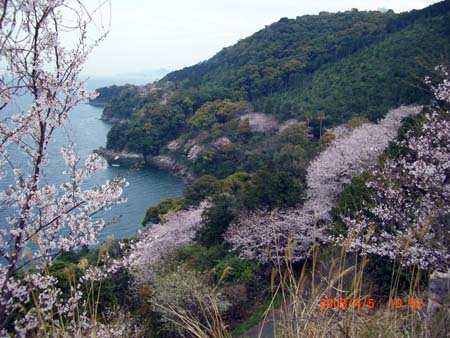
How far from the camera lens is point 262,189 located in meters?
11.9

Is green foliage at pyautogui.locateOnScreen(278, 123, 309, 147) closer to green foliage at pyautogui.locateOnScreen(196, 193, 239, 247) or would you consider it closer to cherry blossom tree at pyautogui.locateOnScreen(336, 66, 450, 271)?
green foliage at pyautogui.locateOnScreen(196, 193, 239, 247)

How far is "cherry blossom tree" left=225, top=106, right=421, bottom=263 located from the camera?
33.4 feet

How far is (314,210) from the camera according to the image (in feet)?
34.3

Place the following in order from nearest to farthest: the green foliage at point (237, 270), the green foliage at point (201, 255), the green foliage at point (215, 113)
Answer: the green foliage at point (237, 270), the green foliage at point (201, 255), the green foliage at point (215, 113)

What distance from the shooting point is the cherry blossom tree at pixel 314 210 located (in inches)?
401

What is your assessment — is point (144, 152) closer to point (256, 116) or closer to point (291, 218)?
point (256, 116)

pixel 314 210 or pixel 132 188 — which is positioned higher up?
pixel 314 210

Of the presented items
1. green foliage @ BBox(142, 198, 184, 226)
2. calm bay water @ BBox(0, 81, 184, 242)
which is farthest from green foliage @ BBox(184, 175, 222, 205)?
calm bay water @ BBox(0, 81, 184, 242)

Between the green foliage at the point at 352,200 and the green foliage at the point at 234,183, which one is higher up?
the green foliage at the point at 352,200

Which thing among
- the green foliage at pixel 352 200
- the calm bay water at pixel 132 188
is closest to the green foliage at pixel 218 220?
the calm bay water at pixel 132 188

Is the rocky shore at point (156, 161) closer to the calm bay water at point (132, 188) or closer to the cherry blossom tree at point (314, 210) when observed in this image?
the calm bay water at point (132, 188)

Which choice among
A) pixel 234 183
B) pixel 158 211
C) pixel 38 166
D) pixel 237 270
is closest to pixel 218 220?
pixel 237 270

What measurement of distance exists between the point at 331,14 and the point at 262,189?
35762 millimetres

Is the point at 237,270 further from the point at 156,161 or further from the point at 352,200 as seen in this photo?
the point at 156,161
